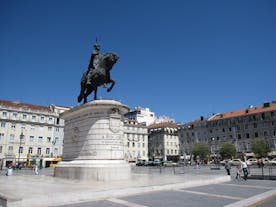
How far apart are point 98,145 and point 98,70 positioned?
5576 mm

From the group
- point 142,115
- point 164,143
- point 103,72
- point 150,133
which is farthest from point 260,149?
point 103,72

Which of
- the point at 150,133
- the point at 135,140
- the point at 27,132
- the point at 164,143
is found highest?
the point at 150,133

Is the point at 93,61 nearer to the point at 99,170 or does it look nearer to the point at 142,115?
the point at 99,170

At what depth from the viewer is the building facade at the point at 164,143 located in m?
91.2

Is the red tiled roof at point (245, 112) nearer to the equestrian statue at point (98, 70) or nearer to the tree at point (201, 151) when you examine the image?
the tree at point (201, 151)

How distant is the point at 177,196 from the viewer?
10.3m

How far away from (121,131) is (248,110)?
71.4 metres

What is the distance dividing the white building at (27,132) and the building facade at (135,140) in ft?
73.4

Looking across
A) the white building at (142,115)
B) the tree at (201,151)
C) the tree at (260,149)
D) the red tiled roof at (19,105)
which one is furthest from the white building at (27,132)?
the tree at (260,149)

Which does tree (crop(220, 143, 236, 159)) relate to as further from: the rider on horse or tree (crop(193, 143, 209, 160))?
the rider on horse

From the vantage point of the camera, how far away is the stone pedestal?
1529 cm

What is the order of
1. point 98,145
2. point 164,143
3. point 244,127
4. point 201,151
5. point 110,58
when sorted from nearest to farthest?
1. point 98,145
2. point 110,58
3. point 201,151
4. point 244,127
5. point 164,143

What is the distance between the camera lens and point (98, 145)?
627 inches

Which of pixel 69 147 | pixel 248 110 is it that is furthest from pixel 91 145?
pixel 248 110
